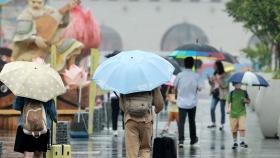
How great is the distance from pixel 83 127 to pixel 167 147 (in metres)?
8.92

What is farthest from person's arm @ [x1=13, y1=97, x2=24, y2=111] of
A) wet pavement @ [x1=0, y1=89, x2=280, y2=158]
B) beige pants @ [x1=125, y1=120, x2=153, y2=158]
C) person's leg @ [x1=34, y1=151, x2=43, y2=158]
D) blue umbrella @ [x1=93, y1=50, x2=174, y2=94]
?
wet pavement @ [x1=0, y1=89, x2=280, y2=158]

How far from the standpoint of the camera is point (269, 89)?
2080 cm

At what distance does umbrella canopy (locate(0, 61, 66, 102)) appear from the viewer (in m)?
12.3

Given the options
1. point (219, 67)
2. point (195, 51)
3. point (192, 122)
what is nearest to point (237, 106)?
point (192, 122)

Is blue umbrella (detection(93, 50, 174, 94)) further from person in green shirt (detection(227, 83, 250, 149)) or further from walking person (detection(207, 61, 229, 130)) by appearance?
walking person (detection(207, 61, 229, 130))

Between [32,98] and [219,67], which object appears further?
[219,67]

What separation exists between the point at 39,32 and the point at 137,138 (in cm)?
1312

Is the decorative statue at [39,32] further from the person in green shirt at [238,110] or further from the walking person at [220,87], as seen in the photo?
the person in green shirt at [238,110]

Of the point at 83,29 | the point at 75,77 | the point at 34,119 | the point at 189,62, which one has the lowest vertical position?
the point at 34,119

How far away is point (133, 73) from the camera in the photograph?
12.4 meters

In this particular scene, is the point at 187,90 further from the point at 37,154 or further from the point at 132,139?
the point at 37,154

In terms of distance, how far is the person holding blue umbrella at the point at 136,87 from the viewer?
486 inches

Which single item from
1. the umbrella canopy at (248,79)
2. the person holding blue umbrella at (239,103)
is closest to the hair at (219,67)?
the umbrella canopy at (248,79)

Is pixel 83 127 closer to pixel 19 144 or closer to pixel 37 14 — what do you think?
pixel 37 14
